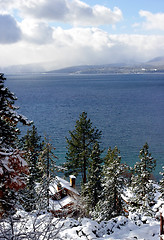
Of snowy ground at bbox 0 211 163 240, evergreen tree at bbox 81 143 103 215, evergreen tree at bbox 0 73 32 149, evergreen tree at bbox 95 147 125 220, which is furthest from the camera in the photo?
evergreen tree at bbox 81 143 103 215

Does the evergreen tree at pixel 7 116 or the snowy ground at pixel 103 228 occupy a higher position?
the evergreen tree at pixel 7 116

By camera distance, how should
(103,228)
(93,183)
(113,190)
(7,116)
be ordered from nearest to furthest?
(7,116)
(103,228)
(113,190)
(93,183)

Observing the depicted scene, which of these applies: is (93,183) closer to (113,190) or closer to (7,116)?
(113,190)

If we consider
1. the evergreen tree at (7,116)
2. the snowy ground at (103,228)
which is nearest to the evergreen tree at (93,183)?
the snowy ground at (103,228)

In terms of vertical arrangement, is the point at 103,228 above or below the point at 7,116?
below

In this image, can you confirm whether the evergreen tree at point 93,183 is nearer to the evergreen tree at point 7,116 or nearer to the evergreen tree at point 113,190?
the evergreen tree at point 113,190

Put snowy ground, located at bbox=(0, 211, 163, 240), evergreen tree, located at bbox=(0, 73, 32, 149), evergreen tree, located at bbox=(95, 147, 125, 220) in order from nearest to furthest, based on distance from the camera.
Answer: evergreen tree, located at bbox=(0, 73, 32, 149), snowy ground, located at bbox=(0, 211, 163, 240), evergreen tree, located at bbox=(95, 147, 125, 220)

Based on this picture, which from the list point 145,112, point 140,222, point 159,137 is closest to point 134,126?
point 159,137

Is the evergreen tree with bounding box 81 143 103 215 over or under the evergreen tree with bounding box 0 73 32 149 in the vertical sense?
under

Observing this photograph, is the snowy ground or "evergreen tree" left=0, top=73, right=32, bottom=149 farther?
the snowy ground

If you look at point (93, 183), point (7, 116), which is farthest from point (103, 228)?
point (93, 183)

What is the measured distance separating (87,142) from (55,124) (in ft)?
98.3

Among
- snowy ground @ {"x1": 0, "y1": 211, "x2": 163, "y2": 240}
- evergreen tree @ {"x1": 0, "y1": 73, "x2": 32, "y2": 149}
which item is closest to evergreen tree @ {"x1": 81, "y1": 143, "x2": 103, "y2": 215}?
snowy ground @ {"x1": 0, "y1": 211, "x2": 163, "y2": 240}

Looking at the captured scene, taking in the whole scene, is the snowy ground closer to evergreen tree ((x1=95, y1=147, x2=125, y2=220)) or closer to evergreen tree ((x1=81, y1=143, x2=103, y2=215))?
evergreen tree ((x1=95, y1=147, x2=125, y2=220))
